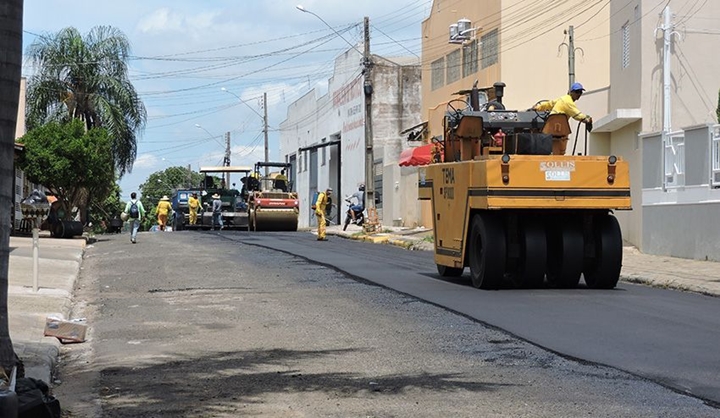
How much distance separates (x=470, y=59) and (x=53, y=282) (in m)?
24.0

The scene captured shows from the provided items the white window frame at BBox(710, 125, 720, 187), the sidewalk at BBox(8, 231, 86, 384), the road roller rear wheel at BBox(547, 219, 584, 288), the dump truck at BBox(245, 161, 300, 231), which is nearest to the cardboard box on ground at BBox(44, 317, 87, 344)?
the sidewalk at BBox(8, 231, 86, 384)

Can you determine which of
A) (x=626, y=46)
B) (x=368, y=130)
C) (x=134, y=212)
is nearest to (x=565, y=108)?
(x=626, y=46)

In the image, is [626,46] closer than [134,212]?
Yes

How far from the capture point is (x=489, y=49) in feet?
119

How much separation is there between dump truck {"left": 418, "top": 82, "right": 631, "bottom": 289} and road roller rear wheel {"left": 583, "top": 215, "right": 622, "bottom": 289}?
0.6 inches

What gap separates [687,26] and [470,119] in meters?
11.1

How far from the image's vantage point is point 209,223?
46281 mm

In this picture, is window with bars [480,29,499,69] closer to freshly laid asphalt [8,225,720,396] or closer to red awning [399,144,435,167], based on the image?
red awning [399,144,435,167]

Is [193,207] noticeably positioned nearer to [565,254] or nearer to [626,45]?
[626,45]

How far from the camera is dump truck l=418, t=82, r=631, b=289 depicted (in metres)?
14.4

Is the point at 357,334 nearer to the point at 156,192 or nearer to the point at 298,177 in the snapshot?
the point at 298,177

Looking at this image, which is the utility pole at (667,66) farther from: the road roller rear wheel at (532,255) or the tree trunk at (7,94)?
the tree trunk at (7,94)

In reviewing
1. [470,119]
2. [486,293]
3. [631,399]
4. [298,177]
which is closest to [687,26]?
[470,119]

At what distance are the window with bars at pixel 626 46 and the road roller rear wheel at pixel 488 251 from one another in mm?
12764
